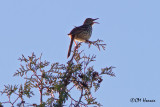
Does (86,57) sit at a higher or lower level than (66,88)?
higher

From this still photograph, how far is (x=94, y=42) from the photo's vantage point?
4773 mm

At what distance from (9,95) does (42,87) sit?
36cm

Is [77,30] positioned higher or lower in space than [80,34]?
higher

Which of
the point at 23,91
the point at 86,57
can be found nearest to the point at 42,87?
the point at 23,91

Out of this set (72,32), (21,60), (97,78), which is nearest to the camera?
(97,78)

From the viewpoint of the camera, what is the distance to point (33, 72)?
3184 mm

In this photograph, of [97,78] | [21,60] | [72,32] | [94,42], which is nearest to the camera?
[97,78]

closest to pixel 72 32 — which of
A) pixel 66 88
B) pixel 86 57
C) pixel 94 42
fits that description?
pixel 94 42

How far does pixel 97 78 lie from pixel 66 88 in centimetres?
38

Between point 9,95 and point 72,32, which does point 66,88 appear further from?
point 72,32

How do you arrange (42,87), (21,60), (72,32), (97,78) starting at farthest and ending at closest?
1. (72,32)
2. (21,60)
3. (97,78)
4. (42,87)

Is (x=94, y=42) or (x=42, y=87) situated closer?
(x=42, y=87)

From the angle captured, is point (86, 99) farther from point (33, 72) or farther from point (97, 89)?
point (33, 72)

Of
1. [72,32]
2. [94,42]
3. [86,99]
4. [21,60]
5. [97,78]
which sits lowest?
[86,99]
